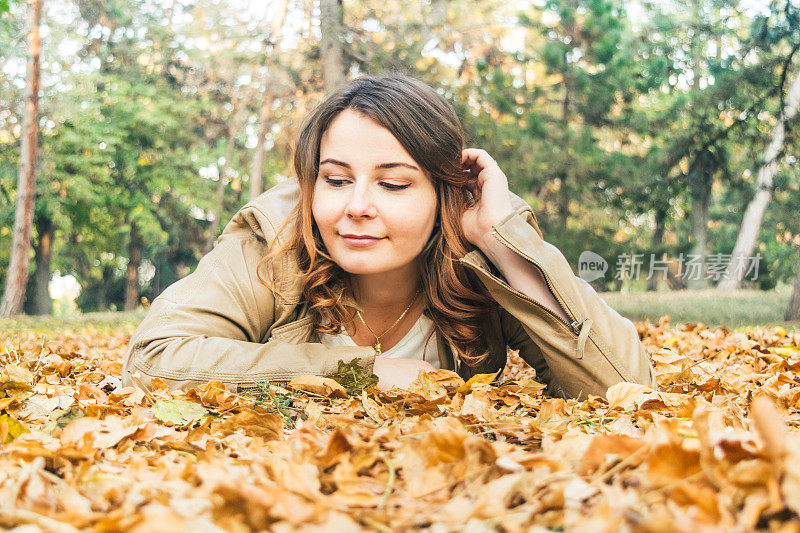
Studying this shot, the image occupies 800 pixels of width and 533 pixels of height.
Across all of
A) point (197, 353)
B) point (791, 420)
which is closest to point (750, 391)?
point (791, 420)

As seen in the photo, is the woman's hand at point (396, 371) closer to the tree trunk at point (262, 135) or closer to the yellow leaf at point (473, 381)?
the yellow leaf at point (473, 381)

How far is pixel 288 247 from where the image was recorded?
2.50 meters

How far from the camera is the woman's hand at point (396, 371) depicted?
222 cm

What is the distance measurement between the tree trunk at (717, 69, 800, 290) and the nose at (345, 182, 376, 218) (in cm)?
669

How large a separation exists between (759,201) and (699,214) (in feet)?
5.36

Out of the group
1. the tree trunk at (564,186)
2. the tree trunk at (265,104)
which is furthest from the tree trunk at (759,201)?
the tree trunk at (265,104)

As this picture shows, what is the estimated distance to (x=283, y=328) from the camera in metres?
2.49

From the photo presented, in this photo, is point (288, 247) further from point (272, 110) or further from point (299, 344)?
point (272, 110)

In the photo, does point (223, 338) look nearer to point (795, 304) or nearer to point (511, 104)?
point (795, 304)

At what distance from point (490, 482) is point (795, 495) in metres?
0.40

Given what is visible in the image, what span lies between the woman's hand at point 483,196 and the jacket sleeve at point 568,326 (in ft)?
0.37

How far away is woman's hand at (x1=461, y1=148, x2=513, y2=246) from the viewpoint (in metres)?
2.47

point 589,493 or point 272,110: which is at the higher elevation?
point 272,110

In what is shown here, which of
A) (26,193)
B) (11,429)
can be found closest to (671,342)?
(11,429)
